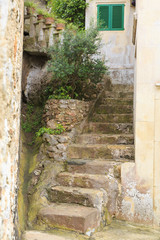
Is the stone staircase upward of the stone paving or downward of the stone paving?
upward

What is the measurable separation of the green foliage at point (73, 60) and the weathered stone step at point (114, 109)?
2.84 ft

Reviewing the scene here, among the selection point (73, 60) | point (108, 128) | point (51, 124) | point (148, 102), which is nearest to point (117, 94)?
point (108, 128)

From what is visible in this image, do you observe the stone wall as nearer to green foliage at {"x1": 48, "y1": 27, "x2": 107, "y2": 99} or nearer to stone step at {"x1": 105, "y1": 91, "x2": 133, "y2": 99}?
green foliage at {"x1": 48, "y1": 27, "x2": 107, "y2": 99}

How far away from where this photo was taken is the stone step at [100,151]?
531 centimetres

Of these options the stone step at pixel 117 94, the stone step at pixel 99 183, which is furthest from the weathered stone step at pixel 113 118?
the stone step at pixel 99 183

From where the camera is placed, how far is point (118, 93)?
7.89 m

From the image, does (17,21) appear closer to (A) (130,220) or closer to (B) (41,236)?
(B) (41,236)

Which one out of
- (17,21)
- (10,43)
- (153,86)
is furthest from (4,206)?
(153,86)

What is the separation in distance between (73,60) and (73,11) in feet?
13.6

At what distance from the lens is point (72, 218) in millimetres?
Answer: 3971

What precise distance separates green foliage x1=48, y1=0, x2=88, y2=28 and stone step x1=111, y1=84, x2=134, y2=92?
9.22ft

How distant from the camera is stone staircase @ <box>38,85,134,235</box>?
410cm

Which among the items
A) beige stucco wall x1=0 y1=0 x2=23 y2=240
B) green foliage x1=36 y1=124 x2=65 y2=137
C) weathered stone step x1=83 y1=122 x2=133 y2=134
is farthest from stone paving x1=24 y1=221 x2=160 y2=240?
weathered stone step x1=83 y1=122 x2=133 y2=134

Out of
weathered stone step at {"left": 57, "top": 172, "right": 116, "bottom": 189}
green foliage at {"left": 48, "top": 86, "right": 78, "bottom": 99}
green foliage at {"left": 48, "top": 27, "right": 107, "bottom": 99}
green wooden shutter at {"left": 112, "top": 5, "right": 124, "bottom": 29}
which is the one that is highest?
green wooden shutter at {"left": 112, "top": 5, "right": 124, "bottom": 29}
